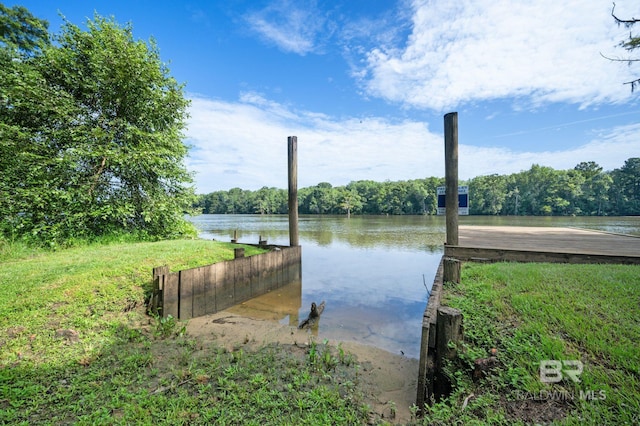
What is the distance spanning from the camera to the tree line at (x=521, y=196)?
5103 cm

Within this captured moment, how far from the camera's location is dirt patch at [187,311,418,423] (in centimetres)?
292

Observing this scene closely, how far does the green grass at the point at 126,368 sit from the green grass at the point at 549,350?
107cm

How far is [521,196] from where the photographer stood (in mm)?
58062

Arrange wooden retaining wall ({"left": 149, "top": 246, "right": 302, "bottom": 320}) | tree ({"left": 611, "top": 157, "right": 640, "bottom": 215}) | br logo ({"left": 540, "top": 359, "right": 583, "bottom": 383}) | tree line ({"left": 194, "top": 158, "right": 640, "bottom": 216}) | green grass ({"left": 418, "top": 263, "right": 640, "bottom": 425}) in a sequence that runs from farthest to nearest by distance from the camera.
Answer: tree line ({"left": 194, "top": 158, "right": 640, "bottom": 216})
tree ({"left": 611, "top": 157, "right": 640, "bottom": 215})
wooden retaining wall ({"left": 149, "top": 246, "right": 302, "bottom": 320})
br logo ({"left": 540, "top": 359, "right": 583, "bottom": 383})
green grass ({"left": 418, "top": 263, "right": 640, "bottom": 425})

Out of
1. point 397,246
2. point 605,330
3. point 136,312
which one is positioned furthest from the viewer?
point 397,246

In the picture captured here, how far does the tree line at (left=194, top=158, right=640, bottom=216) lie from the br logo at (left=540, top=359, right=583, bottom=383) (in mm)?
46998

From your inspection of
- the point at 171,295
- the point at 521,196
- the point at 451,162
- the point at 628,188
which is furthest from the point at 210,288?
the point at 628,188

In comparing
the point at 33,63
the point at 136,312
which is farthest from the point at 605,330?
the point at 33,63

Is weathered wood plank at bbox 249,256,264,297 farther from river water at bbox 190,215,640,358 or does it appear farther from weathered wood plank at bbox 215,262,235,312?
weathered wood plank at bbox 215,262,235,312

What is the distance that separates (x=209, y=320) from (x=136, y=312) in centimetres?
125

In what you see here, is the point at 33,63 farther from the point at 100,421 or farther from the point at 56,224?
the point at 100,421

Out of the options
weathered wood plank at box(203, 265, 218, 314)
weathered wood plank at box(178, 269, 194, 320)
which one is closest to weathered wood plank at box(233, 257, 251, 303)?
weathered wood plank at box(203, 265, 218, 314)

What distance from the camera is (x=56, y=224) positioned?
7.82 meters

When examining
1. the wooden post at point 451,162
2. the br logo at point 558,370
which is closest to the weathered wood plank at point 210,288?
the br logo at point 558,370
